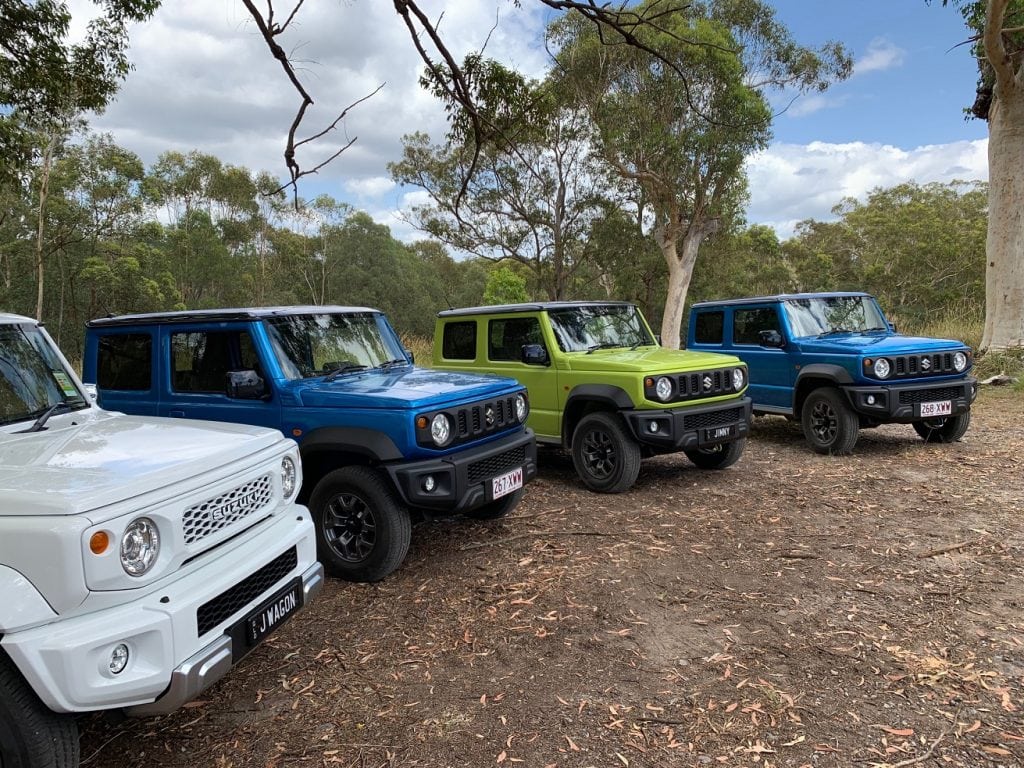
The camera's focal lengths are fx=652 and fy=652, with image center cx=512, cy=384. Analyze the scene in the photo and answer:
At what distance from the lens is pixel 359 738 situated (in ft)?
8.59

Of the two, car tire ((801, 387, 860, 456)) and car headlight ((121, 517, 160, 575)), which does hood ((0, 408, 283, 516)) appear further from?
car tire ((801, 387, 860, 456))

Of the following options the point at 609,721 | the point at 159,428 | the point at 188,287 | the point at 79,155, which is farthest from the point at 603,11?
the point at 188,287

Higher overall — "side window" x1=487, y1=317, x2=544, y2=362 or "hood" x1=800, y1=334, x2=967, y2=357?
"side window" x1=487, y1=317, x2=544, y2=362

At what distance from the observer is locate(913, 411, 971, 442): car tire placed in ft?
23.8

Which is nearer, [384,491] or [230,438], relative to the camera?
[230,438]

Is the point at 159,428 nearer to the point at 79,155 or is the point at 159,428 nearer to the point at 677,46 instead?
the point at 677,46

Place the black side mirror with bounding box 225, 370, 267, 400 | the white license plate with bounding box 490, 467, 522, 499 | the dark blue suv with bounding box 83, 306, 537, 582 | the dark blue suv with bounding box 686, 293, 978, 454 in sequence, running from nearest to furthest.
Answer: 1. the dark blue suv with bounding box 83, 306, 537, 582
2. the black side mirror with bounding box 225, 370, 267, 400
3. the white license plate with bounding box 490, 467, 522, 499
4. the dark blue suv with bounding box 686, 293, 978, 454

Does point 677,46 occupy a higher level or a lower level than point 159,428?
higher

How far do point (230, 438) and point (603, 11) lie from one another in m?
2.84

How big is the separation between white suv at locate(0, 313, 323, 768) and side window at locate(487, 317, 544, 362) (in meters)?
3.74

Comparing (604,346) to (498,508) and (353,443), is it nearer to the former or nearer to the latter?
(498,508)

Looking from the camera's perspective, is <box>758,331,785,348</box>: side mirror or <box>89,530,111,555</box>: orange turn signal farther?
<box>758,331,785,348</box>: side mirror

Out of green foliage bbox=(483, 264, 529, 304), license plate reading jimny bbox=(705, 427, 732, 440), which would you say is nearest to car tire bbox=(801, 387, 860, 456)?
license plate reading jimny bbox=(705, 427, 732, 440)

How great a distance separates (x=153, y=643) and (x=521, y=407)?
9.82 ft
